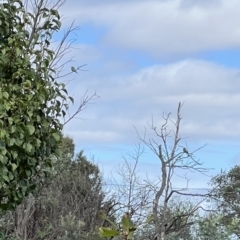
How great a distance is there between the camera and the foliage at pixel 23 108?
5000 millimetres

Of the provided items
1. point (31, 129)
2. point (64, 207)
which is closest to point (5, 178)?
point (31, 129)

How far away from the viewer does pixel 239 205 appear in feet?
33.1

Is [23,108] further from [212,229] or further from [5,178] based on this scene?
[212,229]

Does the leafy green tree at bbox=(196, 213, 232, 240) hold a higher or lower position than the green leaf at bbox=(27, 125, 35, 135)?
lower

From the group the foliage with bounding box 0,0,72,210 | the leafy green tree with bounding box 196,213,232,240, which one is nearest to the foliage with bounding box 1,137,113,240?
the leafy green tree with bounding box 196,213,232,240

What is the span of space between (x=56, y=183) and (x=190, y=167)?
316 inches

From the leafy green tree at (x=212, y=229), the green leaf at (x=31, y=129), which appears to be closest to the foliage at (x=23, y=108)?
the green leaf at (x=31, y=129)

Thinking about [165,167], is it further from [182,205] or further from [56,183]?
[56,183]

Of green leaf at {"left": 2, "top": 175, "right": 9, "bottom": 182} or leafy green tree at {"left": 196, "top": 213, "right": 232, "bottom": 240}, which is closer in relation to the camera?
green leaf at {"left": 2, "top": 175, "right": 9, "bottom": 182}

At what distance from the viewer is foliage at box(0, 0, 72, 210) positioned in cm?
500

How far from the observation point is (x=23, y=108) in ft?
16.7

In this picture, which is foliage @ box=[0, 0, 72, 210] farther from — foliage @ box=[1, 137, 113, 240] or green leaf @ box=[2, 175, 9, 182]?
foliage @ box=[1, 137, 113, 240]

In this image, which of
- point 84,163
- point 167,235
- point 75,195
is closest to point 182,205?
point 167,235

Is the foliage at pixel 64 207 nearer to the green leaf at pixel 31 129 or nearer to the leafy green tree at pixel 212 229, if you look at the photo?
the leafy green tree at pixel 212 229
